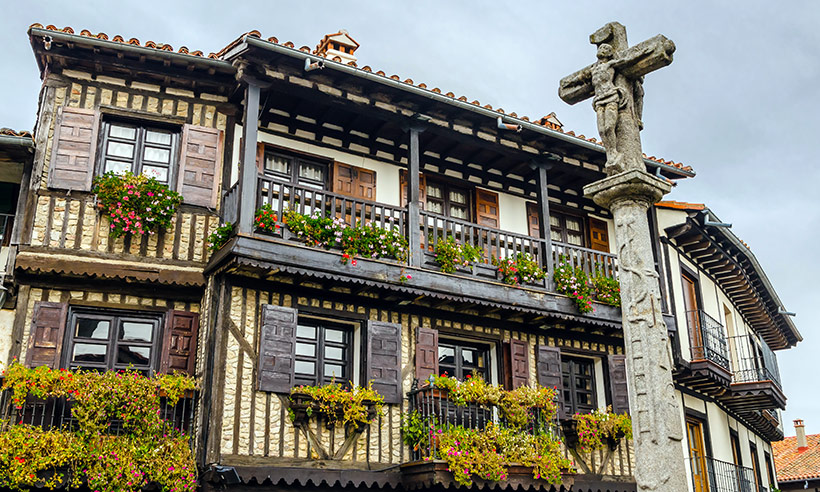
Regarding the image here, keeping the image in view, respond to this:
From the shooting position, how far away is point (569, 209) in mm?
16984

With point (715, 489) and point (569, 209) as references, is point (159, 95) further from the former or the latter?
point (715, 489)

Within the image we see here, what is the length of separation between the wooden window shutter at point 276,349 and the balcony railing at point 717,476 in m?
9.10

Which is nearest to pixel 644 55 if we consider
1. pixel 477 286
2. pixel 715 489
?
pixel 477 286

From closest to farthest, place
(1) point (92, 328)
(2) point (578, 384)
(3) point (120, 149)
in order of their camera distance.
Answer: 1. (1) point (92, 328)
2. (3) point (120, 149)
3. (2) point (578, 384)

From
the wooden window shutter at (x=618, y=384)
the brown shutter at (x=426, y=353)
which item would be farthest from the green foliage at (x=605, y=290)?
the brown shutter at (x=426, y=353)

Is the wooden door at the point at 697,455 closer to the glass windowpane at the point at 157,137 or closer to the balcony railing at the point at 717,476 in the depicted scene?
the balcony railing at the point at 717,476

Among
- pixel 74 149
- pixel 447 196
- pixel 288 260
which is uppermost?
pixel 447 196

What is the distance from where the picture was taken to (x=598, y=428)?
1425 centimetres

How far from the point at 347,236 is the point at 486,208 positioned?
13.7 ft

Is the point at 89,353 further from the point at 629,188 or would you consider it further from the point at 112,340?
the point at 629,188

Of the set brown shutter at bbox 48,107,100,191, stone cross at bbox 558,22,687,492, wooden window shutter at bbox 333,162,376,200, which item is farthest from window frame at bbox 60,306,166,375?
stone cross at bbox 558,22,687,492

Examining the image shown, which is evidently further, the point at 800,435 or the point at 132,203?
the point at 800,435

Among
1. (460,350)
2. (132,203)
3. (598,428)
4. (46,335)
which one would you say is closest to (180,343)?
(46,335)

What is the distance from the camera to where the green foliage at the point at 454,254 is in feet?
44.4
